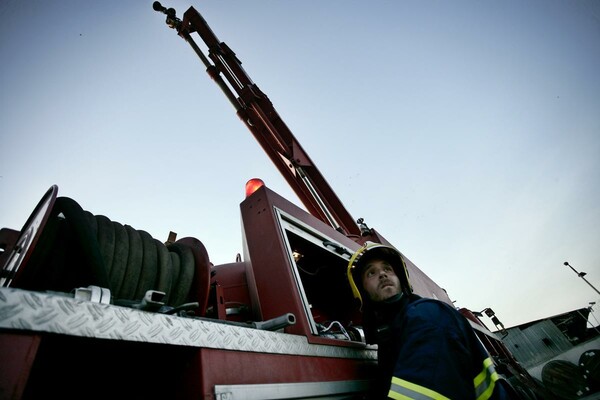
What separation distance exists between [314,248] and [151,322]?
7.41ft

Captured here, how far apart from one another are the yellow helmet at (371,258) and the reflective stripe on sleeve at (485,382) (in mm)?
1276

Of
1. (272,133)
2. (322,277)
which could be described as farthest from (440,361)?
(272,133)

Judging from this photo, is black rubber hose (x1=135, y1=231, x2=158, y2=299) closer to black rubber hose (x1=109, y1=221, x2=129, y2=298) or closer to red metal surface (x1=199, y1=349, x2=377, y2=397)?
Answer: black rubber hose (x1=109, y1=221, x2=129, y2=298)

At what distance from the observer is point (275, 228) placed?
2379mm

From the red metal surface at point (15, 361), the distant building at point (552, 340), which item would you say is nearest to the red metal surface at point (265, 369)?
the red metal surface at point (15, 361)

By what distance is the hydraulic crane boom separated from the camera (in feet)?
18.6

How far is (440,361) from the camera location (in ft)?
4.68

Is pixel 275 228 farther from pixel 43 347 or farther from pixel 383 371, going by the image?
pixel 43 347

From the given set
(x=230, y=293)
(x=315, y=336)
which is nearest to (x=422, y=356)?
(x=315, y=336)

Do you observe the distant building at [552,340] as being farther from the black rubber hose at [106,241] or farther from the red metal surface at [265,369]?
the black rubber hose at [106,241]

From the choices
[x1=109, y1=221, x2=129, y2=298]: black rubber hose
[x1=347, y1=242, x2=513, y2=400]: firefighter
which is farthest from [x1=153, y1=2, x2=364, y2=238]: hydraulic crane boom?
[x1=109, y1=221, x2=129, y2=298]: black rubber hose

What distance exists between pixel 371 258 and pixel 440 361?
1550mm

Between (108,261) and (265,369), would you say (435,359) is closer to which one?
(265,369)

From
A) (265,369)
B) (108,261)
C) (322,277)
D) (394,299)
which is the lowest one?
(265,369)
